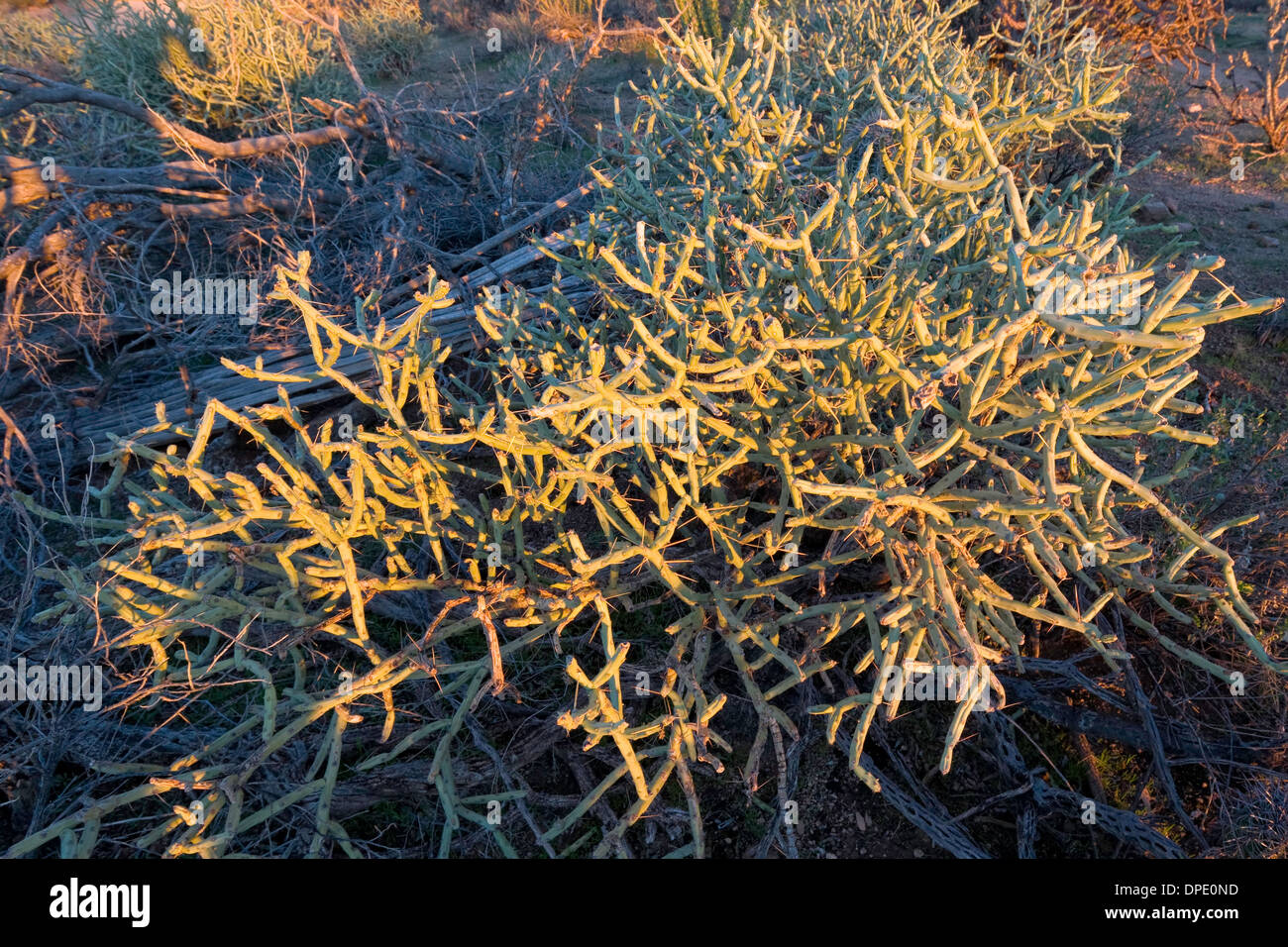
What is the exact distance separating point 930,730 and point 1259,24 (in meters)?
8.24

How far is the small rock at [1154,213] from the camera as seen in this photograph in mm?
4387

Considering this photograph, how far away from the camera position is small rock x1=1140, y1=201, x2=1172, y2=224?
14.4 feet

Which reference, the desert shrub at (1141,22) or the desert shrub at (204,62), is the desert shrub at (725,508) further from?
the desert shrub at (204,62)

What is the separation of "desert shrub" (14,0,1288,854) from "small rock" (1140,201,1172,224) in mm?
2467

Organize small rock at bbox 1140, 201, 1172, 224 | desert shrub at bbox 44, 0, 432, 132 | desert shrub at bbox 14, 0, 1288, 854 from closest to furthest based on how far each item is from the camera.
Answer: desert shrub at bbox 14, 0, 1288, 854
small rock at bbox 1140, 201, 1172, 224
desert shrub at bbox 44, 0, 432, 132

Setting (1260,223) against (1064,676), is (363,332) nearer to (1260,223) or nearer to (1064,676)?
(1064,676)

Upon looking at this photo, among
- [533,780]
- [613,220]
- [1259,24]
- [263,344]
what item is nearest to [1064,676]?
[533,780]

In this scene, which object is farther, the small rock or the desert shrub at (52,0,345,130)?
the desert shrub at (52,0,345,130)

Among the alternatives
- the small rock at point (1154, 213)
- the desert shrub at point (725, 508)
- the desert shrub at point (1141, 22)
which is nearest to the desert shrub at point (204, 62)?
the desert shrub at point (725, 508)

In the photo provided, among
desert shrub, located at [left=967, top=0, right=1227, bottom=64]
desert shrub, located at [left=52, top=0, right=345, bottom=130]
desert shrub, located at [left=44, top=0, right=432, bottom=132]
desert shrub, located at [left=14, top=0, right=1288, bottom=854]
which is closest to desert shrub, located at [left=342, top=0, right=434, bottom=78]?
desert shrub, located at [left=44, top=0, right=432, bottom=132]

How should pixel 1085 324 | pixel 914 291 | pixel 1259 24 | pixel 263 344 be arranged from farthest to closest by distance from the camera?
pixel 1259 24, pixel 263 344, pixel 914 291, pixel 1085 324

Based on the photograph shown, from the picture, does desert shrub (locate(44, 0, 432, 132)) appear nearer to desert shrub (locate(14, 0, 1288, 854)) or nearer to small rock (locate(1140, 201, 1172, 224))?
desert shrub (locate(14, 0, 1288, 854))

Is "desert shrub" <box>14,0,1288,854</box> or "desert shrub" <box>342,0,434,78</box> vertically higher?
"desert shrub" <box>342,0,434,78</box>

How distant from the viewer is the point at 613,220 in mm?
2961
